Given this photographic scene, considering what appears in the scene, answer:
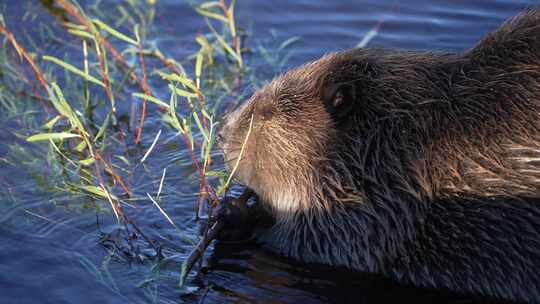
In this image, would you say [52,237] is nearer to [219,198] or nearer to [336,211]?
[219,198]

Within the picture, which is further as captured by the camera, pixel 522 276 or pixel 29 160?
pixel 29 160

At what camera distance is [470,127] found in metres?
→ 4.11

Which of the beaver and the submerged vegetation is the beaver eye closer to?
the beaver

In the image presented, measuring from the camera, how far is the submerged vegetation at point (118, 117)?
4.46m

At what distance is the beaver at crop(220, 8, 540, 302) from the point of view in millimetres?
4051

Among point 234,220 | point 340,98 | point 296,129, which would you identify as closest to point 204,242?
point 234,220

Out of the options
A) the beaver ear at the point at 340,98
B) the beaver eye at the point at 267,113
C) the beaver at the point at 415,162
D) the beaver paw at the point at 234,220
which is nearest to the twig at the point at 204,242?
the beaver paw at the point at 234,220

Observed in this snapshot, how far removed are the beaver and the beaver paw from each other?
187 millimetres

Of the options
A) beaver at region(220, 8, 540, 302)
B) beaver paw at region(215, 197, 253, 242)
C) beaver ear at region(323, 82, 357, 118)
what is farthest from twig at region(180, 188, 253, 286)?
Answer: beaver ear at region(323, 82, 357, 118)

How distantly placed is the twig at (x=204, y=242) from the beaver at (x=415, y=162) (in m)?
0.23

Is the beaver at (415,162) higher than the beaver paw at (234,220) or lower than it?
higher

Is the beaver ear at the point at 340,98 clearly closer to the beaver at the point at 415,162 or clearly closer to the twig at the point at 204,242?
the beaver at the point at 415,162

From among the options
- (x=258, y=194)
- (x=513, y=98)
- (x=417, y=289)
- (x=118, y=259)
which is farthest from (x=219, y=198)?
(x=513, y=98)

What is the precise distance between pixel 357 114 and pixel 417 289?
0.85m
